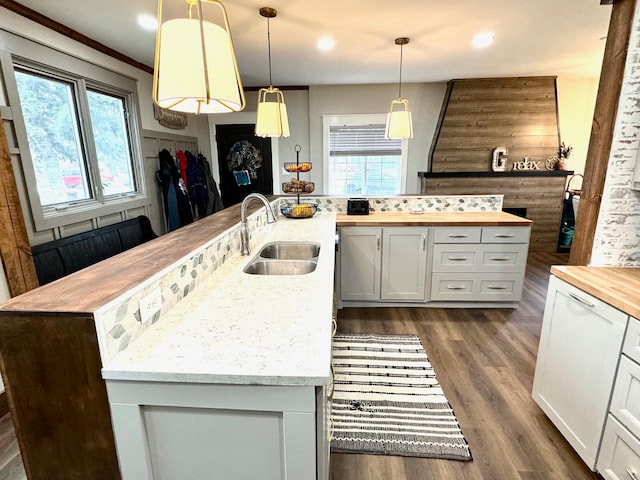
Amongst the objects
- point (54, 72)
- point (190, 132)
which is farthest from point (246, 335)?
point (190, 132)

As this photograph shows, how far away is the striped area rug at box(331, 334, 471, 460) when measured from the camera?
5.42ft

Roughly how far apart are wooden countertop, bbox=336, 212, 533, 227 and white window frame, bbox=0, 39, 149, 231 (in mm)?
2353

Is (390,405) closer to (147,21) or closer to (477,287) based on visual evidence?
(477,287)

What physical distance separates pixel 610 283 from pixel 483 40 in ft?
8.71

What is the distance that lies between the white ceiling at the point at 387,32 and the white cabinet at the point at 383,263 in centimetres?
170

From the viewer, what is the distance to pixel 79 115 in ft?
9.98

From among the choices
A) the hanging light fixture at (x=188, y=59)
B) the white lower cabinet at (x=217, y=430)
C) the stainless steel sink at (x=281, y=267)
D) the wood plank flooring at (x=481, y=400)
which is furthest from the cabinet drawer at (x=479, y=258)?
Result: the hanging light fixture at (x=188, y=59)

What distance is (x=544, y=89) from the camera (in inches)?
183

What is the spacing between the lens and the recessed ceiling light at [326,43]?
9.89 ft

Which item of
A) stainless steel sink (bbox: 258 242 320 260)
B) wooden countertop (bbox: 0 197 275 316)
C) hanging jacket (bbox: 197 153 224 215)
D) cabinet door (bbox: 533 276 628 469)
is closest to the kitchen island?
wooden countertop (bbox: 0 197 275 316)

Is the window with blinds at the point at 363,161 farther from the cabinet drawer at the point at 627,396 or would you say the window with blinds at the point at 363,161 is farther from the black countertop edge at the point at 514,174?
the cabinet drawer at the point at 627,396

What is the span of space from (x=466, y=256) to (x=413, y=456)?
73.2 inches

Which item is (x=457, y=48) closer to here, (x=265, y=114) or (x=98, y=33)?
(x=265, y=114)

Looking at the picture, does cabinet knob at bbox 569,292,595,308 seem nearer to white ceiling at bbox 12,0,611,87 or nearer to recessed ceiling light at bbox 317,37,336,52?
white ceiling at bbox 12,0,611,87
